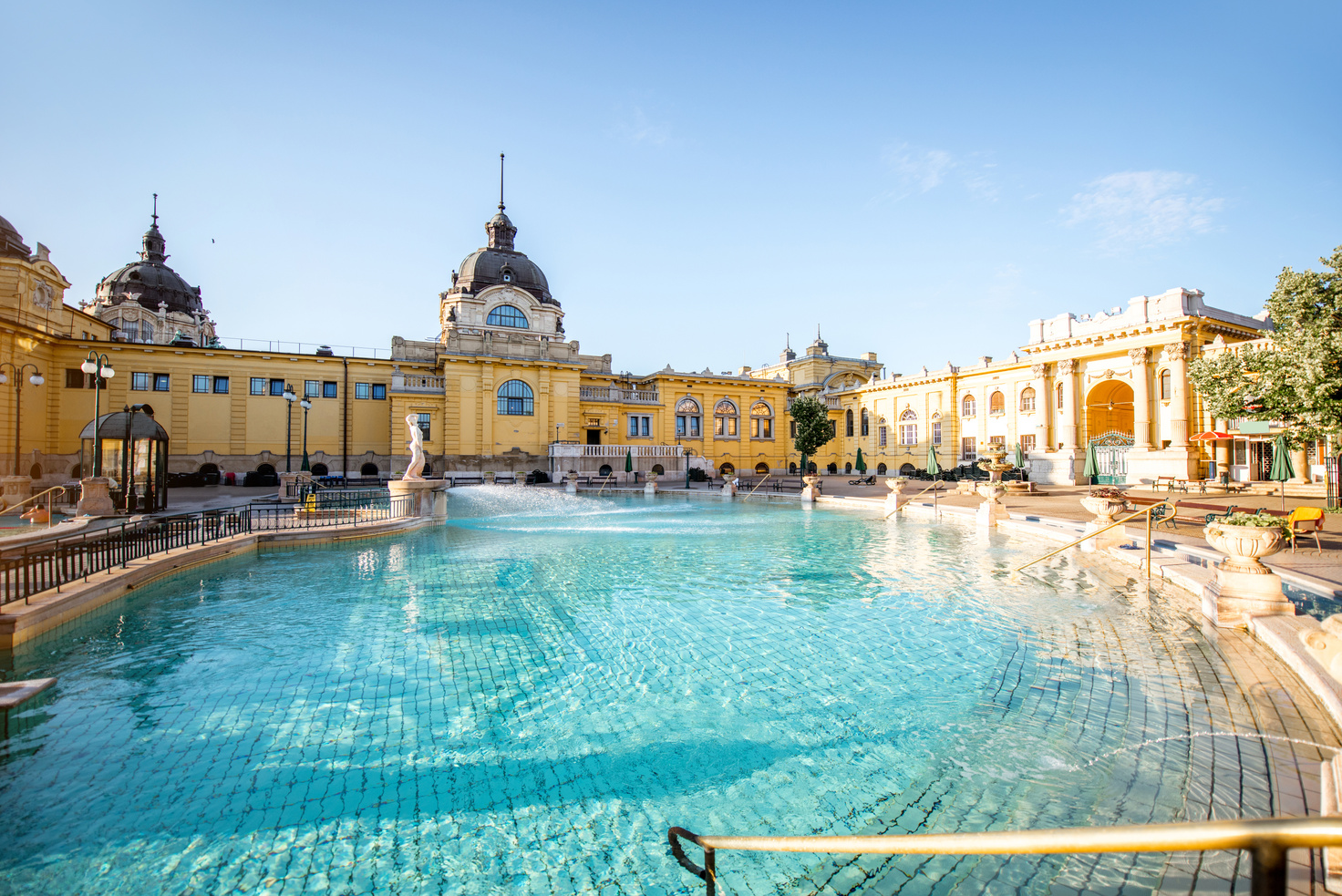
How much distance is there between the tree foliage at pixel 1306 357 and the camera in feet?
41.3

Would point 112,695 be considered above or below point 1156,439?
below

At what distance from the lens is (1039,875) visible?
3.34 m

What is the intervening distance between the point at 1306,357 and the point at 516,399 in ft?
117

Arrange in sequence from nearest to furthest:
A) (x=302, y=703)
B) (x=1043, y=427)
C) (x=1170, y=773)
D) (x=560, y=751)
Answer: (x=1170, y=773)
(x=560, y=751)
(x=302, y=703)
(x=1043, y=427)

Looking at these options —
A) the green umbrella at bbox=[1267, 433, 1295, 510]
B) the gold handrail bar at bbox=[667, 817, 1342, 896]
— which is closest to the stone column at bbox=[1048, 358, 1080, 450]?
the green umbrella at bbox=[1267, 433, 1295, 510]

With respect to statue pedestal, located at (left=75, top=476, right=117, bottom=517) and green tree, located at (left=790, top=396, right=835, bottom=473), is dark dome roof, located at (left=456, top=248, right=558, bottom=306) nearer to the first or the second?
green tree, located at (left=790, top=396, right=835, bottom=473)

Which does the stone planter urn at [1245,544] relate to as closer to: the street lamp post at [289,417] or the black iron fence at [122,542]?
the black iron fence at [122,542]

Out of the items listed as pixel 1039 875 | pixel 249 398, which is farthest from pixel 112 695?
pixel 249 398

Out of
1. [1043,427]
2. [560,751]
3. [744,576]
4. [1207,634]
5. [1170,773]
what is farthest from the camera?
[1043,427]

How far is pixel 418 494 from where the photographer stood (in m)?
18.7

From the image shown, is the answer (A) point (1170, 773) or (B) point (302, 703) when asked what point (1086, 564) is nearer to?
(A) point (1170, 773)

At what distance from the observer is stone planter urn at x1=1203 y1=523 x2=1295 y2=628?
254 inches

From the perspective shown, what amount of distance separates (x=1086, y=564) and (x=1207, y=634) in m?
4.70

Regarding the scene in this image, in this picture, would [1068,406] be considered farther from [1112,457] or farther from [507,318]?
[507,318]
